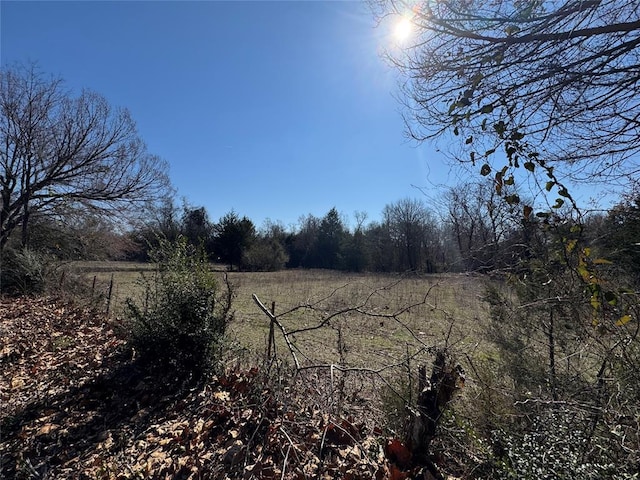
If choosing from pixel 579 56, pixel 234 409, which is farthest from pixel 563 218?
pixel 234 409

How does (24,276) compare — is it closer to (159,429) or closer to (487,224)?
(159,429)

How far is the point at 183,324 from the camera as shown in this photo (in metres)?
3.58

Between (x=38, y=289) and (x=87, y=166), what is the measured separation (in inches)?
185

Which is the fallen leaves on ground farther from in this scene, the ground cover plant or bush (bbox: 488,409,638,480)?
bush (bbox: 488,409,638,480)

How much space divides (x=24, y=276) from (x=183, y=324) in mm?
7816

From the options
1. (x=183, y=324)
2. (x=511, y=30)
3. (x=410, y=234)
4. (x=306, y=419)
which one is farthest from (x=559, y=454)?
(x=410, y=234)

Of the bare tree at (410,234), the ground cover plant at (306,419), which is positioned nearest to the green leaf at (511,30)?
the ground cover plant at (306,419)

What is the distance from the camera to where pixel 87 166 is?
36.7 feet

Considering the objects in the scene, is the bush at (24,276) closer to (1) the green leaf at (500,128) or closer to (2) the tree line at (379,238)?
(2) the tree line at (379,238)

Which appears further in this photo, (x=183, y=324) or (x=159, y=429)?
(x=183, y=324)

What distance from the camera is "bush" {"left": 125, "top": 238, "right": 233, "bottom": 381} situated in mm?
3582

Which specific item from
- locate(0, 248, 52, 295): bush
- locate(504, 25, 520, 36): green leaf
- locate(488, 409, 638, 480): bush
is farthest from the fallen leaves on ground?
locate(0, 248, 52, 295): bush

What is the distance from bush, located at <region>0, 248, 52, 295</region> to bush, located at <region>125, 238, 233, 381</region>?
6.78 meters

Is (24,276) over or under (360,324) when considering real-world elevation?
over
